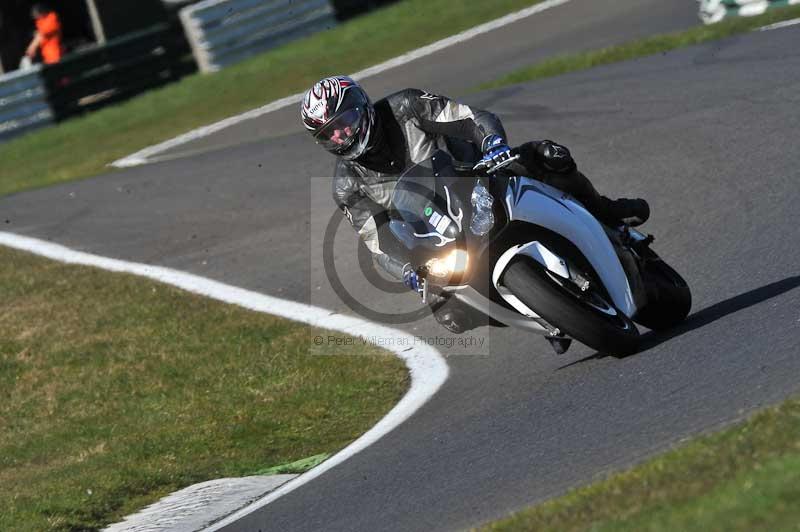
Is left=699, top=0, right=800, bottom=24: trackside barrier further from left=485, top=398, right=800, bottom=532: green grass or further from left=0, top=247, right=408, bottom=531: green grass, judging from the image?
left=485, top=398, right=800, bottom=532: green grass

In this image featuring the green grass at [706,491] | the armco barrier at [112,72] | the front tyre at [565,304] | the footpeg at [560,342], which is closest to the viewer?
the green grass at [706,491]

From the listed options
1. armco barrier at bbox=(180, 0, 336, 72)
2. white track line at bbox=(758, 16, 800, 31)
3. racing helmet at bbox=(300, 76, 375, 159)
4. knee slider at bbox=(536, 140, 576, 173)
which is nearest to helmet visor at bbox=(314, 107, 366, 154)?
racing helmet at bbox=(300, 76, 375, 159)

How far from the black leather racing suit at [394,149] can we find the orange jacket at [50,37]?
642 inches

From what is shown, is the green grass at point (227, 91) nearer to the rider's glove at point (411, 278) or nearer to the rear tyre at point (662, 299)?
the rider's glove at point (411, 278)

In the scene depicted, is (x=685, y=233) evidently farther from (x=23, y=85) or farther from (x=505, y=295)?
(x=23, y=85)

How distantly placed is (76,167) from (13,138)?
438 cm

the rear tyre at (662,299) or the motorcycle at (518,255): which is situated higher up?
the motorcycle at (518,255)

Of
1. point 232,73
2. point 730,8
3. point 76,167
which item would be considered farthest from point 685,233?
point 232,73

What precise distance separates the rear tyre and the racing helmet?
5.73 ft

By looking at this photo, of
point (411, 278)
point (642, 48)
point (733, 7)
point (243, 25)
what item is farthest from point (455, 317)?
point (243, 25)

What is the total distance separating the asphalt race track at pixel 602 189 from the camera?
19.2 feet

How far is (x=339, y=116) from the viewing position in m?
7.09

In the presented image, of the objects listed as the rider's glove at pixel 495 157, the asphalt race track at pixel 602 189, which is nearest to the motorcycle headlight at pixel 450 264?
the rider's glove at pixel 495 157

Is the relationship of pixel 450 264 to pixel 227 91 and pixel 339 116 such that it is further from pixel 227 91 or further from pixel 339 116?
pixel 227 91
